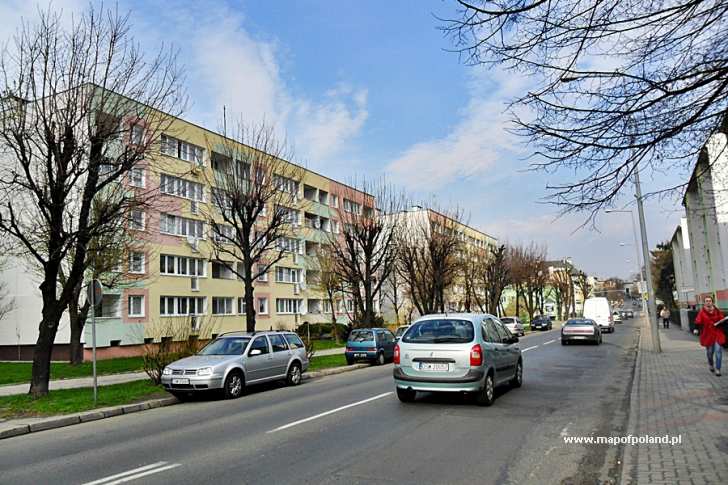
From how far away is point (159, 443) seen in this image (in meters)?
8.13

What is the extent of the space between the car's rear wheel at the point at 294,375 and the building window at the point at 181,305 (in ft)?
74.3

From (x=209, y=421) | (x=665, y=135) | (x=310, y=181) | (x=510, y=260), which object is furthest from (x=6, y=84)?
(x=510, y=260)

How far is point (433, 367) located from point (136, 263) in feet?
82.3

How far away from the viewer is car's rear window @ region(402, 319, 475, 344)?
10.5m

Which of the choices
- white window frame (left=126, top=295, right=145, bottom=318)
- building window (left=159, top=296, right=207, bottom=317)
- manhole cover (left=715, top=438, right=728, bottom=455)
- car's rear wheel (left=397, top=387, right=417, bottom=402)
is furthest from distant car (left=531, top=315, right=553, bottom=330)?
manhole cover (left=715, top=438, right=728, bottom=455)

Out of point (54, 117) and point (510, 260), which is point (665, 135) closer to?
point (54, 117)

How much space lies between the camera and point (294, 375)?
1605cm

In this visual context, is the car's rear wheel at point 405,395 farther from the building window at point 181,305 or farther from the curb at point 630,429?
the building window at point 181,305

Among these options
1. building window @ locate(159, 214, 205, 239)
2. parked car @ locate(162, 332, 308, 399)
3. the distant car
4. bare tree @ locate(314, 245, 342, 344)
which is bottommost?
the distant car

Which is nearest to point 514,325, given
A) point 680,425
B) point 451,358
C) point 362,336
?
A: point 362,336

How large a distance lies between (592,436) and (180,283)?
33544 mm

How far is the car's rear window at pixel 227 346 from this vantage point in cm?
1432

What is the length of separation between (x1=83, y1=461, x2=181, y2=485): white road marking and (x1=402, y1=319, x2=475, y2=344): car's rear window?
5302 mm

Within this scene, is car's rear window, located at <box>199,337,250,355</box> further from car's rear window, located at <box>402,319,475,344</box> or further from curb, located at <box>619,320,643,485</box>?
curb, located at <box>619,320,643,485</box>
